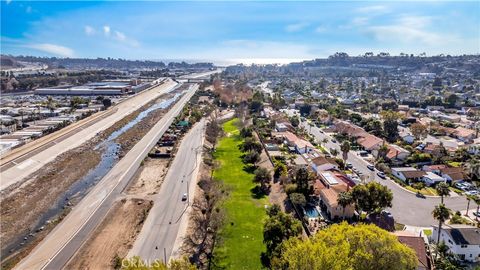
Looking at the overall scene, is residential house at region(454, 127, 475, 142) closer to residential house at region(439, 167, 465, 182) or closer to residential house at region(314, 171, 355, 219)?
residential house at region(439, 167, 465, 182)

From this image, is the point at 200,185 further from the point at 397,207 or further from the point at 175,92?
the point at 175,92

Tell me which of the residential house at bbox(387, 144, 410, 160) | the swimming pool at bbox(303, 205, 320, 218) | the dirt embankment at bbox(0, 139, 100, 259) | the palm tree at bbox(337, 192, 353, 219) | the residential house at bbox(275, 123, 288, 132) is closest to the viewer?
the palm tree at bbox(337, 192, 353, 219)

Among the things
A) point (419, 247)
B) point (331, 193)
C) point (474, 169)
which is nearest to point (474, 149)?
point (474, 169)

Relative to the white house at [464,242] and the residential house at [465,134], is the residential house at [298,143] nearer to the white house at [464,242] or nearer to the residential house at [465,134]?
the white house at [464,242]

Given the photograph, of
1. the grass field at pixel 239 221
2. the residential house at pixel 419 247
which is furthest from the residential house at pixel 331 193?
the residential house at pixel 419 247

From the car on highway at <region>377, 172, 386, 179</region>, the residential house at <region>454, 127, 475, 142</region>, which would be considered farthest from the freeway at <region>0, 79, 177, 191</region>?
the residential house at <region>454, 127, 475, 142</region>

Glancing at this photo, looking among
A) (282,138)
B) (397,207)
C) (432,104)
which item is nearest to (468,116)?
(432,104)
